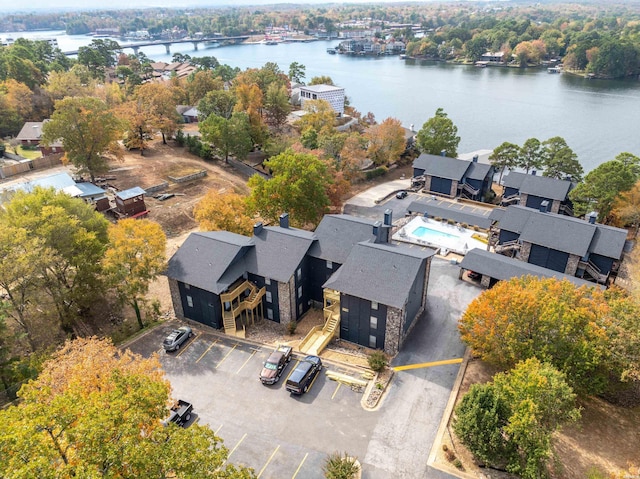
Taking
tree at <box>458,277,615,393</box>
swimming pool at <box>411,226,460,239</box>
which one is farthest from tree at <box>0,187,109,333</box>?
swimming pool at <box>411,226,460,239</box>

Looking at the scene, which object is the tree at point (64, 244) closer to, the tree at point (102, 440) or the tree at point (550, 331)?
the tree at point (102, 440)

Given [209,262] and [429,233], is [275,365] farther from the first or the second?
[429,233]

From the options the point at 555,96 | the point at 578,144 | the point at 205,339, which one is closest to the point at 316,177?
the point at 205,339

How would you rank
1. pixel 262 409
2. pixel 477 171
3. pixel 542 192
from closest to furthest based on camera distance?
1. pixel 262 409
2. pixel 542 192
3. pixel 477 171

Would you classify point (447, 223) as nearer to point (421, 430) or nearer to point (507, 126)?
point (421, 430)

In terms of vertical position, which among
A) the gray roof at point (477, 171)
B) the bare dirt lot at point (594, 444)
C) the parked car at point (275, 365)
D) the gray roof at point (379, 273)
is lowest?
the bare dirt lot at point (594, 444)

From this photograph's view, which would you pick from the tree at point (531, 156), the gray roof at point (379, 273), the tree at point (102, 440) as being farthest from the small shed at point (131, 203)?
the tree at point (531, 156)

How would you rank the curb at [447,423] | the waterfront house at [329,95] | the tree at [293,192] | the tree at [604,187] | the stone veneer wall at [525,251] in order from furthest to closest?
the waterfront house at [329,95] → the tree at [604,187] → the tree at [293,192] → the stone veneer wall at [525,251] → the curb at [447,423]

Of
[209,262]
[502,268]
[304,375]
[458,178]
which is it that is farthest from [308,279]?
[458,178]
